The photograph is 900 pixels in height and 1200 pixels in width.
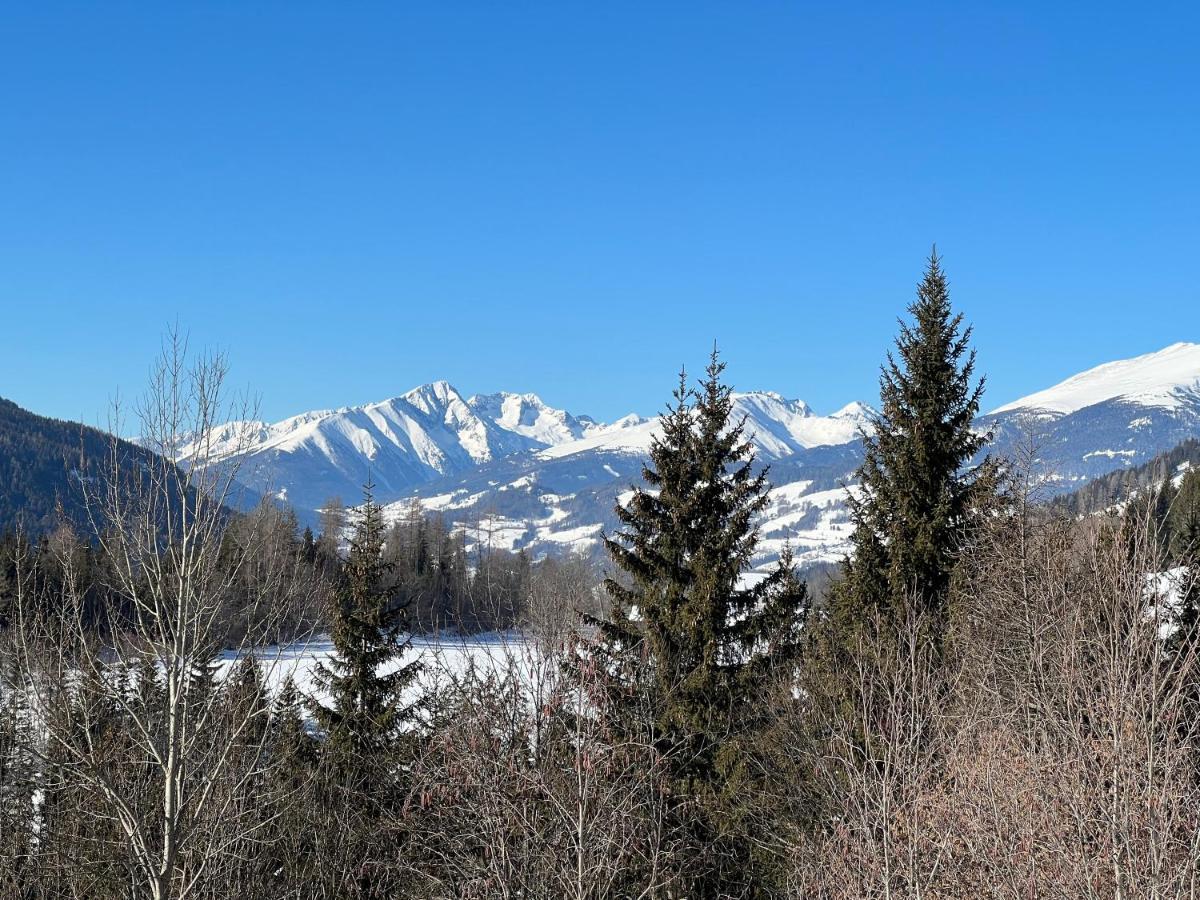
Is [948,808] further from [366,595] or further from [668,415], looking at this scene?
[366,595]

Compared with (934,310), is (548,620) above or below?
below

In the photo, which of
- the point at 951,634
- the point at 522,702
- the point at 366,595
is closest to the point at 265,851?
the point at 366,595

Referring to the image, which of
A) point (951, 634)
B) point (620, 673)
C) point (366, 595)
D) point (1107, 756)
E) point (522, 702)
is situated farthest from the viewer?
point (366, 595)

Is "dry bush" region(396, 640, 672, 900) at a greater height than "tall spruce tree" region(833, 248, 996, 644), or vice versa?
"tall spruce tree" region(833, 248, 996, 644)

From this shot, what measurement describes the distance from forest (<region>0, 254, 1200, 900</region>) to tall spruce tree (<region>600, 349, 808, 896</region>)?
8 centimetres

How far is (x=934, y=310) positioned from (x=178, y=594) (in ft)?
67.3

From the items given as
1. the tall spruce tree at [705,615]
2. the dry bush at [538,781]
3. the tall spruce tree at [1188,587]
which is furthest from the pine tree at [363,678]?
the tall spruce tree at [1188,587]

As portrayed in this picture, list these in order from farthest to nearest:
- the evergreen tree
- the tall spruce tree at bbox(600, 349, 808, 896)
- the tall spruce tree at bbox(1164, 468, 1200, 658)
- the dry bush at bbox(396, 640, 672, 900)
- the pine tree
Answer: the pine tree, the tall spruce tree at bbox(600, 349, 808, 896), the evergreen tree, the tall spruce tree at bbox(1164, 468, 1200, 658), the dry bush at bbox(396, 640, 672, 900)

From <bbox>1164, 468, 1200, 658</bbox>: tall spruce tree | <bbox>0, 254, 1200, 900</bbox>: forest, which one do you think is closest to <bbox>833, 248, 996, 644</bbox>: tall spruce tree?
<bbox>0, 254, 1200, 900</bbox>: forest

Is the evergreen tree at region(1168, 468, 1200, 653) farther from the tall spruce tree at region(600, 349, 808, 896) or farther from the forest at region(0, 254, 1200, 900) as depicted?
the tall spruce tree at region(600, 349, 808, 896)

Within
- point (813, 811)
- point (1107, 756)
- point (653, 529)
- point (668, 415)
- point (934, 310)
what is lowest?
point (813, 811)

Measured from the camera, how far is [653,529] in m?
25.0

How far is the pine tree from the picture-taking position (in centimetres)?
2653

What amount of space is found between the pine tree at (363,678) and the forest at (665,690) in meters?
0.09
